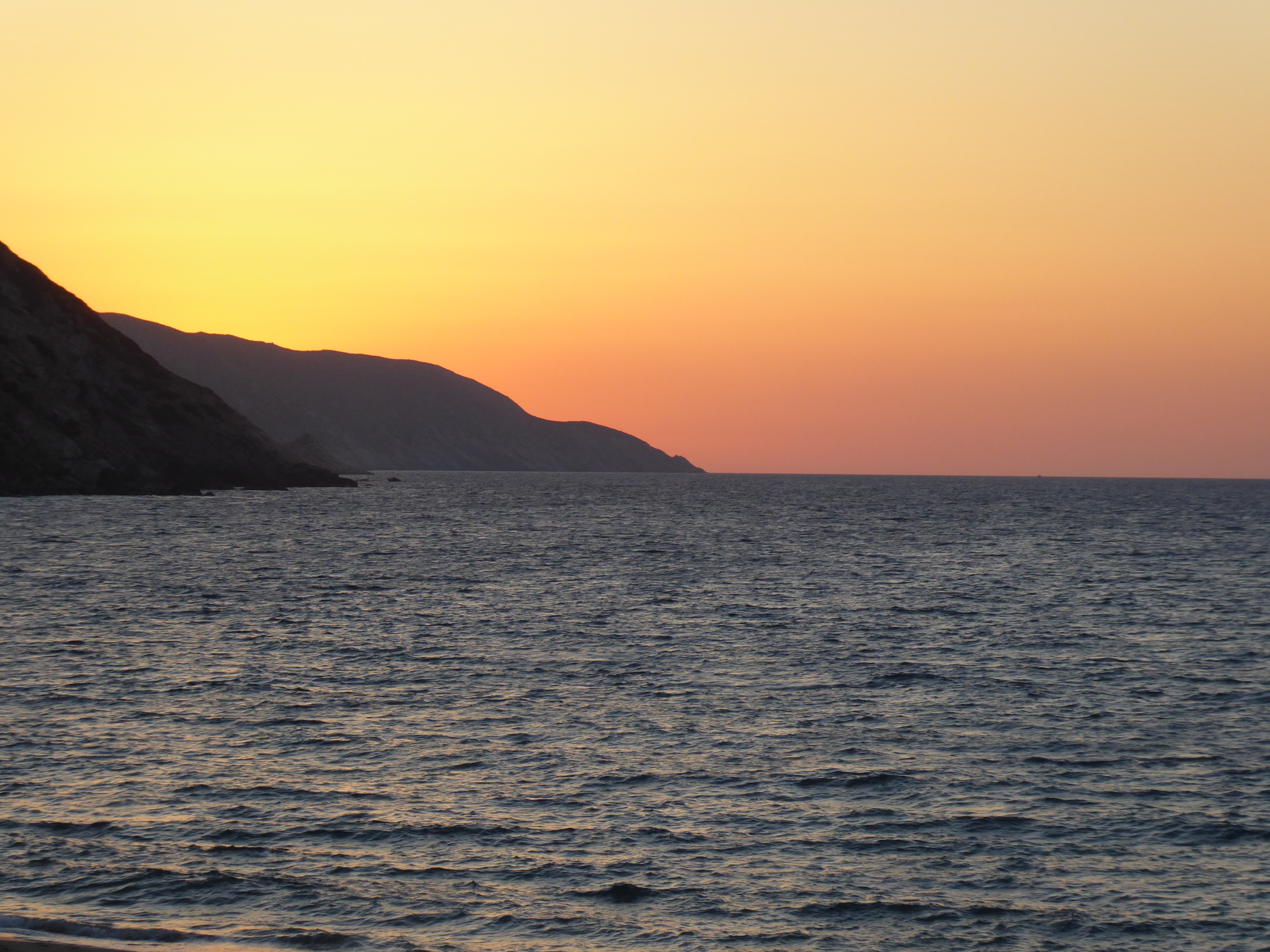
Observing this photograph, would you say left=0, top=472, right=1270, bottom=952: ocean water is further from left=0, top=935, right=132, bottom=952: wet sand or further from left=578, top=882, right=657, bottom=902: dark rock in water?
left=0, top=935, right=132, bottom=952: wet sand

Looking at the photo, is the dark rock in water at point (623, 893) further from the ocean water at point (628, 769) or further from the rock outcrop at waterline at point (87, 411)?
the rock outcrop at waterline at point (87, 411)

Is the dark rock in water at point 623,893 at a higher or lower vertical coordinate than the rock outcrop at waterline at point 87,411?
lower

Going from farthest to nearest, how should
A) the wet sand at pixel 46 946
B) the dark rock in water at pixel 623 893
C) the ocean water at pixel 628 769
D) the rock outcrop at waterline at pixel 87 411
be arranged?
the rock outcrop at waterline at pixel 87 411 → the dark rock in water at pixel 623 893 → the ocean water at pixel 628 769 → the wet sand at pixel 46 946

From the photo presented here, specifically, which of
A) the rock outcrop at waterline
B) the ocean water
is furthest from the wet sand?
the rock outcrop at waterline

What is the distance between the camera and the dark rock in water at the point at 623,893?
14617 millimetres

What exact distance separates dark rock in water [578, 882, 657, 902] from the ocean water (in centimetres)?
8

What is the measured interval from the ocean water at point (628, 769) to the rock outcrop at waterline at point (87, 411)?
70425 mm

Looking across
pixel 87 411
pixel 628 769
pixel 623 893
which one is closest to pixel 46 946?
pixel 623 893

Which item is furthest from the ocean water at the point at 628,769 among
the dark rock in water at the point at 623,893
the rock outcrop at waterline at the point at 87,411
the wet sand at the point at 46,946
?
the rock outcrop at waterline at the point at 87,411

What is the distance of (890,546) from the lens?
288ft

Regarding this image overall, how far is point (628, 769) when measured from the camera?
21016 millimetres

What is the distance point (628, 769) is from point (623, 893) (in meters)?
6.20

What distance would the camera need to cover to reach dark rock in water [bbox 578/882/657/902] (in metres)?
14.6

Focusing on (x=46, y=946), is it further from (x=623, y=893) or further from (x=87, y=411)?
(x=87, y=411)
